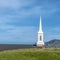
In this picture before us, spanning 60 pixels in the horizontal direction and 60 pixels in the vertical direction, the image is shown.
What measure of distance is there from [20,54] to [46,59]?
6.30 meters

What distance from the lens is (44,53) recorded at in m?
45.3

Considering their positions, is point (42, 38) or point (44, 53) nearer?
point (44, 53)

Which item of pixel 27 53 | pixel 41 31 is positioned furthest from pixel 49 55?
pixel 41 31

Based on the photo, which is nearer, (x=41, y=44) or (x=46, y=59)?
(x=46, y=59)

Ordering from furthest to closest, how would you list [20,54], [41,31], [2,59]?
[41,31], [20,54], [2,59]

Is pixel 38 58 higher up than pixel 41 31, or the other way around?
pixel 41 31

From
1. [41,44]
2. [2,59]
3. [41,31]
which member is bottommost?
[2,59]

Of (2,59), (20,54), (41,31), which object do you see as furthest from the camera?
(41,31)

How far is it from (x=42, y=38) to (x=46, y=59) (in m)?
61.3

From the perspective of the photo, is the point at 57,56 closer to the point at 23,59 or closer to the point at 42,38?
the point at 23,59

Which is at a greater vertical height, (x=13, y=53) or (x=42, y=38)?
(x=42, y=38)

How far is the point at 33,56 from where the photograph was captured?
146ft

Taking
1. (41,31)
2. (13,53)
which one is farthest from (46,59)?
(41,31)

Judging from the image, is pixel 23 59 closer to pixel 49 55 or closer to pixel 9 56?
pixel 9 56
